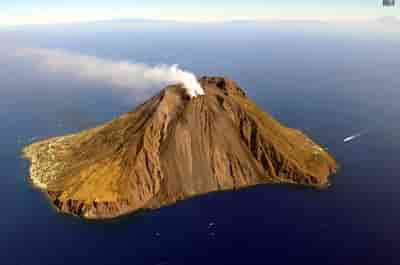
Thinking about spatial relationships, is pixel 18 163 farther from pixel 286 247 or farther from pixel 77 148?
pixel 286 247

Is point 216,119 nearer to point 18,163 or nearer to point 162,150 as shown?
point 162,150

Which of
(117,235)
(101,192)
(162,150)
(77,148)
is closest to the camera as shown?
(117,235)

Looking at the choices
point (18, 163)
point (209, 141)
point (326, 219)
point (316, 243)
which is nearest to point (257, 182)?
point (209, 141)

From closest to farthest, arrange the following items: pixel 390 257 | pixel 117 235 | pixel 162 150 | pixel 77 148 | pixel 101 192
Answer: pixel 390 257, pixel 117 235, pixel 101 192, pixel 162 150, pixel 77 148

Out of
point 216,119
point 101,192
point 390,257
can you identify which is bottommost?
point 390,257

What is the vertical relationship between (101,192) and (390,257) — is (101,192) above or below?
above

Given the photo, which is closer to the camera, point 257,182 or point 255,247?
point 255,247

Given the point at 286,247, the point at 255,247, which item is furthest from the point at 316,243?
the point at 255,247
